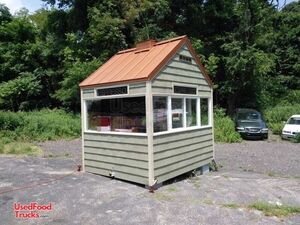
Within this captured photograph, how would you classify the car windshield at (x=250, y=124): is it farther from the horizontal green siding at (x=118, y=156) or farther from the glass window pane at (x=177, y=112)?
the horizontal green siding at (x=118, y=156)

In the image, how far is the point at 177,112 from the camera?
28.8 ft

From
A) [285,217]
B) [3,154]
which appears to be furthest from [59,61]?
[285,217]

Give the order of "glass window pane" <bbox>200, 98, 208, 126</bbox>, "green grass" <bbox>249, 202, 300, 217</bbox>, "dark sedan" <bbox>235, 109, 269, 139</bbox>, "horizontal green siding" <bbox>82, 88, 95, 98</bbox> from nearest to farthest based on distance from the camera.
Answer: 1. "green grass" <bbox>249, 202, 300, 217</bbox>
2. "horizontal green siding" <bbox>82, 88, 95, 98</bbox>
3. "glass window pane" <bbox>200, 98, 208, 126</bbox>
4. "dark sedan" <bbox>235, 109, 269, 139</bbox>

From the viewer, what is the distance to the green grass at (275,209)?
245 inches

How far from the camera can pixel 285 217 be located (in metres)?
6.07

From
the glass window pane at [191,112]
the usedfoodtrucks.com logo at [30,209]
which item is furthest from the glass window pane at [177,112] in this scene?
the usedfoodtrucks.com logo at [30,209]

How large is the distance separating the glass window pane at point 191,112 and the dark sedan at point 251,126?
10.4 m

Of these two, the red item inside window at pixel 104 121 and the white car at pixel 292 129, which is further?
the white car at pixel 292 129

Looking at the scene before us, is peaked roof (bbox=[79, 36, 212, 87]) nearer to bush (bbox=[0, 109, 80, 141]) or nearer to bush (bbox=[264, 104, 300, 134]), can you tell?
bush (bbox=[0, 109, 80, 141])

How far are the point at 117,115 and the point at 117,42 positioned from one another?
596 inches

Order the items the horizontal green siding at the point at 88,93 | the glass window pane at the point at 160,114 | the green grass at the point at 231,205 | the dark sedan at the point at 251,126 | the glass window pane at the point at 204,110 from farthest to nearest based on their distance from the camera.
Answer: the dark sedan at the point at 251,126
the glass window pane at the point at 204,110
the horizontal green siding at the point at 88,93
the glass window pane at the point at 160,114
the green grass at the point at 231,205

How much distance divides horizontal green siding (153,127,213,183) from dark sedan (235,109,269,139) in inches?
374

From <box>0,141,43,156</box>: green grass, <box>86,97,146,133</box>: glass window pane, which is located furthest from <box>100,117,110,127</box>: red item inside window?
<box>0,141,43,156</box>: green grass

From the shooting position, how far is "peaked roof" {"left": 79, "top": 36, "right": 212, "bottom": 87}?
312 inches
